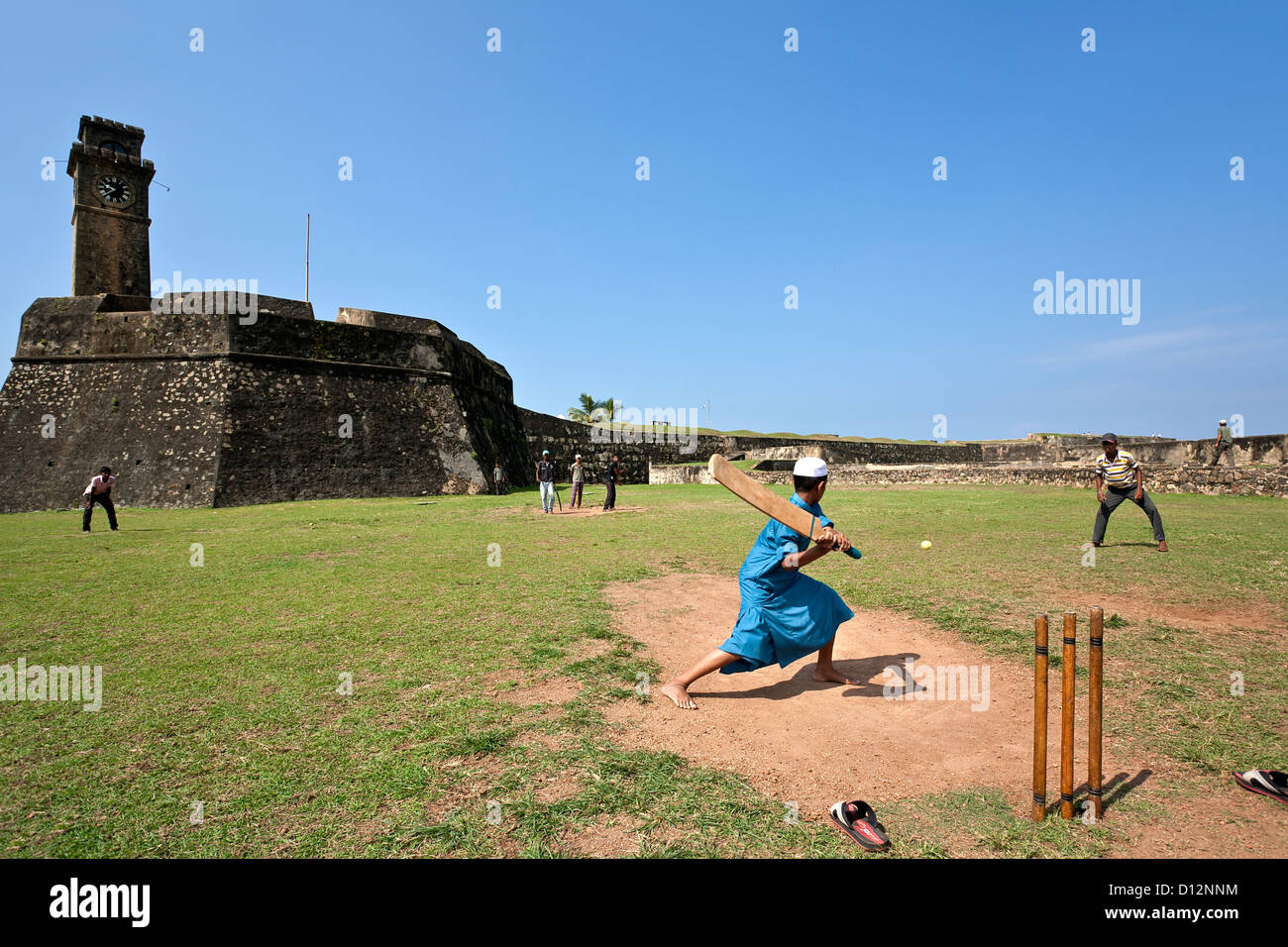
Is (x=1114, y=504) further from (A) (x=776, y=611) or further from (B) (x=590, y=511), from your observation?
(B) (x=590, y=511)

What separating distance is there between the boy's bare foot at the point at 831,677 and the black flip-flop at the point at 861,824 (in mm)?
1876

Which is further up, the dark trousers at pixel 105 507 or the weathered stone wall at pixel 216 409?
the weathered stone wall at pixel 216 409

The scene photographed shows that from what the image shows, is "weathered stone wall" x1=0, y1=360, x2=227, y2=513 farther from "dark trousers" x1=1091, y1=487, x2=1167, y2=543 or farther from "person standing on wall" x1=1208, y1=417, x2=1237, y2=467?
"person standing on wall" x1=1208, y1=417, x2=1237, y2=467

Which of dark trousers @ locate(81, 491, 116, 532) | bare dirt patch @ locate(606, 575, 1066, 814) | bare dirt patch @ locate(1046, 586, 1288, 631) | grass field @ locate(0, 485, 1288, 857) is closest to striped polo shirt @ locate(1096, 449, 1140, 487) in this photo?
grass field @ locate(0, 485, 1288, 857)

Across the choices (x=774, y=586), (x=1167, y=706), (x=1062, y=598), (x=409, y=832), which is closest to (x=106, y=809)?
(x=409, y=832)

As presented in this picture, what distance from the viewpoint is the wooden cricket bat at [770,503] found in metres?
3.56

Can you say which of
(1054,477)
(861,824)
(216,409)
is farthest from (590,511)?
(1054,477)

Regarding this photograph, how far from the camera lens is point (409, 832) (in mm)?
2387

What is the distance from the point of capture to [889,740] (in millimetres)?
3383

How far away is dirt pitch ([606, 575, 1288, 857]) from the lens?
98.9 inches

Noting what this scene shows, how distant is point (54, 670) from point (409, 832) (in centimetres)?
343

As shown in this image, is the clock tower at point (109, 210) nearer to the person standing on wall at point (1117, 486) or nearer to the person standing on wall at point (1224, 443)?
the person standing on wall at point (1117, 486)

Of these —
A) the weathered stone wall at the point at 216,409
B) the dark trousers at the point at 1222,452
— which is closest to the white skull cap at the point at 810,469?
the weathered stone wall at the point at 216,409
